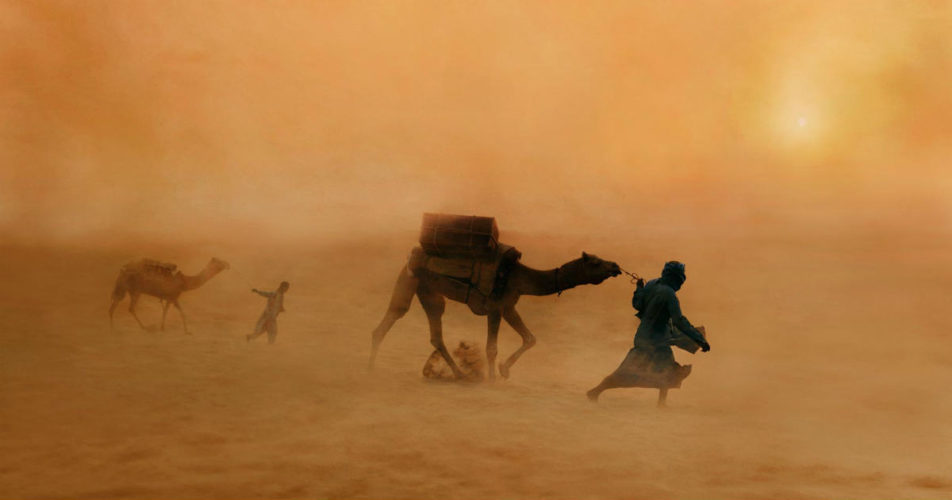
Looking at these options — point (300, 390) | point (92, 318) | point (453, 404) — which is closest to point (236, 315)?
point (92, 318)

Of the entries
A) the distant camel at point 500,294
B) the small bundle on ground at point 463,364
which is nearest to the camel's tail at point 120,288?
the distant camel at point 500,294

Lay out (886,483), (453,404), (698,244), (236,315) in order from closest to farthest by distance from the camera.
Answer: (886,483) → (453,404) → (236,315) → (698,244)

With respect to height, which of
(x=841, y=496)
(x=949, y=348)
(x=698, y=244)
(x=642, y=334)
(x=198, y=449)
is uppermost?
(x=698, y=244)

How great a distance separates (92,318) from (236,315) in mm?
3666

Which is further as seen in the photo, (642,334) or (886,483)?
(642,334)

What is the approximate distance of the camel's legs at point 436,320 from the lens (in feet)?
35.7

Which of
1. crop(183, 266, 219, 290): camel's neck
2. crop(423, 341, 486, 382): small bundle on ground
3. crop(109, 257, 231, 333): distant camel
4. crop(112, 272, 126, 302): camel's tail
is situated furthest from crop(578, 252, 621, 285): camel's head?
crop(112, 272, 126, 302): camel's tail

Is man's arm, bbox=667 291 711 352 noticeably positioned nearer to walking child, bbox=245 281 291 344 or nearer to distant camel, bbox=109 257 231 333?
walking child, bbox=245 281 291 344

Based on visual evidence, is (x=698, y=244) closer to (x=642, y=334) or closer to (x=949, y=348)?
(x=949, y=348)

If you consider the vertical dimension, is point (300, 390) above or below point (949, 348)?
below

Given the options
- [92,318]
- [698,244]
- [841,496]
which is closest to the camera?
[841,496]

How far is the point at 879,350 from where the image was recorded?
17.2 m

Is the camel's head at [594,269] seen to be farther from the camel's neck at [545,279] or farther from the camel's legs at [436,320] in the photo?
the camel's legs at [436,320]

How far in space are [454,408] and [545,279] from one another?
284cm
